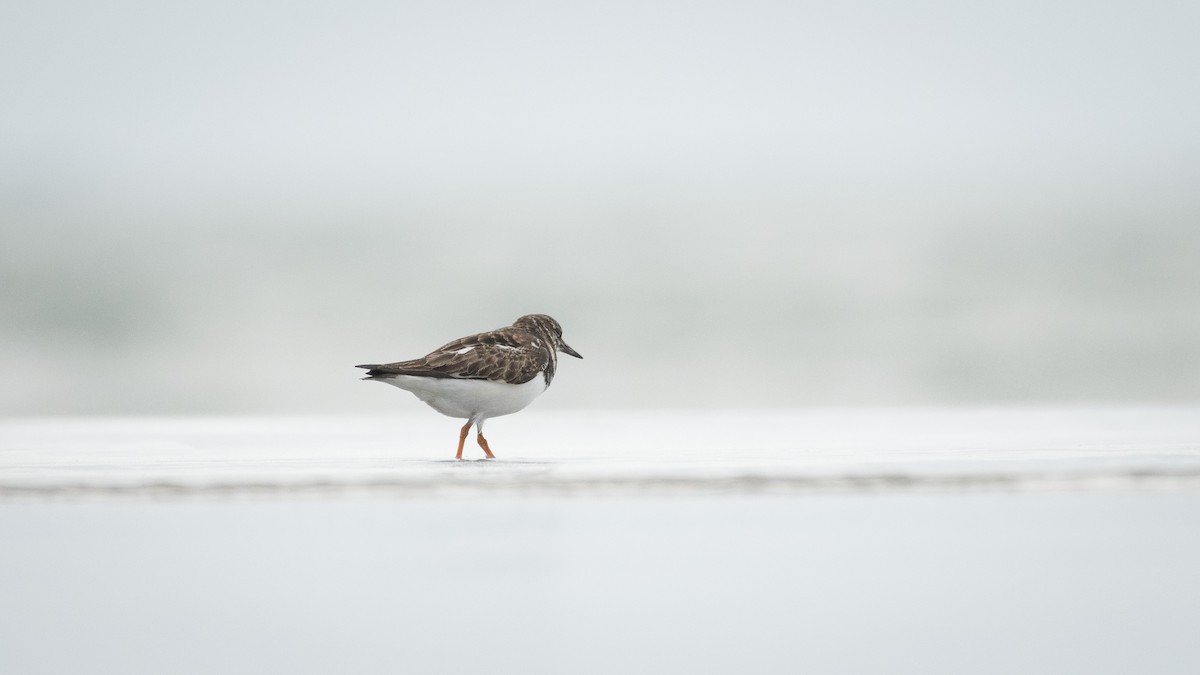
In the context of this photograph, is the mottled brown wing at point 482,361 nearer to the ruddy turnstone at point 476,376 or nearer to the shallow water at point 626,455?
the ruddy turnstone at point 476,376

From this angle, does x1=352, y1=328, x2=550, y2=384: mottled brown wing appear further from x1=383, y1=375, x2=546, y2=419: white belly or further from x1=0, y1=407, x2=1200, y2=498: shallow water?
x1=0, y1=407, x2=1200, y2=498: shallow water

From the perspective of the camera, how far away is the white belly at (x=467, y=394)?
35.0 feet

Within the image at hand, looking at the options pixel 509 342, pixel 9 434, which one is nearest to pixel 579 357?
pixel 509 342

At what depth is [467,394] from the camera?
10703mm

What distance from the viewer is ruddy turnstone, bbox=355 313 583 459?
35.0ft

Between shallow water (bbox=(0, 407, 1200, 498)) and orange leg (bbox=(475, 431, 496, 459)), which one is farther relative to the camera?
orange leg (bbox=(475, 431, 496, 459))

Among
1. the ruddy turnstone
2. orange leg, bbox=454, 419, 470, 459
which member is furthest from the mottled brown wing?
orange leg, bbox=454, 419, 470, 459

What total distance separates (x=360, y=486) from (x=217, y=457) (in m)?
3.19

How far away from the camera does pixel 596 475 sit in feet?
A: 27.4

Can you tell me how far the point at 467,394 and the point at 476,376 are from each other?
17cm

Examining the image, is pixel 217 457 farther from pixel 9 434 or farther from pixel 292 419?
pixel 292 419

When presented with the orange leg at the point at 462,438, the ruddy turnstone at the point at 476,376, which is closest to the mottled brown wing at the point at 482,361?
the ruddy turnstone at the point at 476,376

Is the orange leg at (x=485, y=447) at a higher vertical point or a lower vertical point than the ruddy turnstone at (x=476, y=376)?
lower

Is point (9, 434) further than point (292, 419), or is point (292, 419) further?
point (292, 419)
